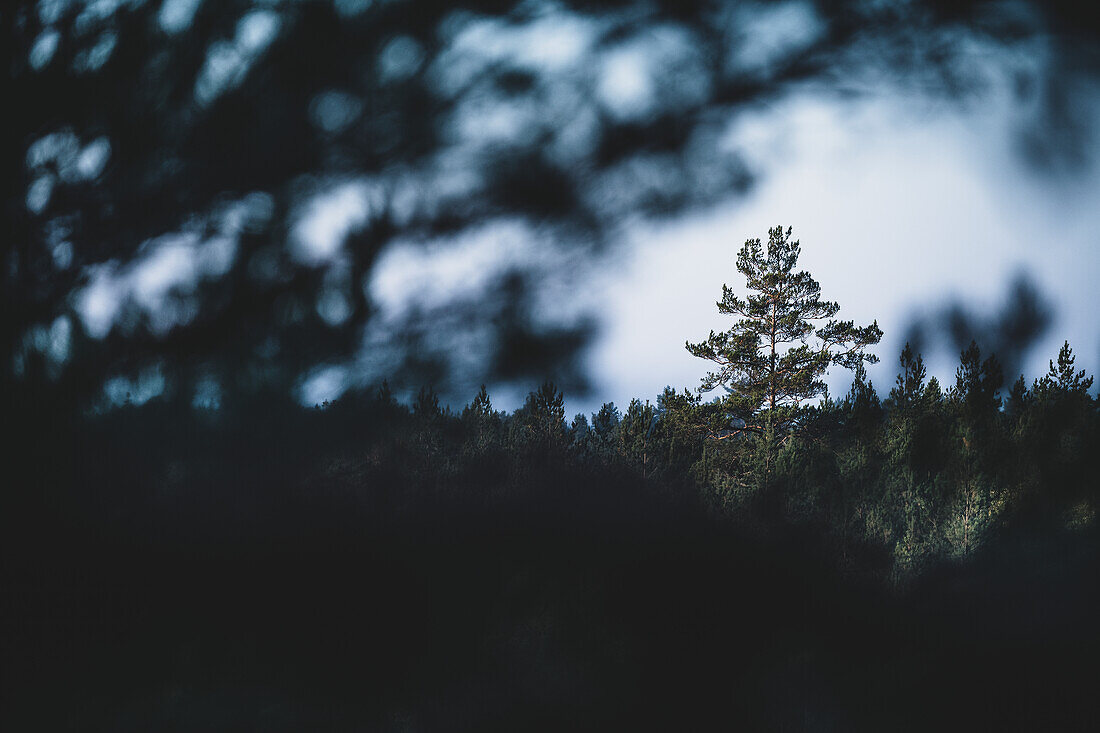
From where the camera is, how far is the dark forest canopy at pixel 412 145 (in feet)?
6.26

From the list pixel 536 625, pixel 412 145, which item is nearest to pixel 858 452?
pixel 536 625

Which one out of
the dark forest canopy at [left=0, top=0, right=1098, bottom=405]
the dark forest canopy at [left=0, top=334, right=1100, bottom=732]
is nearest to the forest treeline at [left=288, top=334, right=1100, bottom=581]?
the dark forest canopy at [left=0, top=334, right=1100, bottom=732]

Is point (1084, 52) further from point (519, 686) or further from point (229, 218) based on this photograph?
point (229, 218)

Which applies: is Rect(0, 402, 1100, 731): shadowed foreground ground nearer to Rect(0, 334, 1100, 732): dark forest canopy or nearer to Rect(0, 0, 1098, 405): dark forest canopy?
Rect(0, 334, 1100, 732): dark forest canopy

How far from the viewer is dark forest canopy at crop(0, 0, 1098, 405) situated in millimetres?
1909

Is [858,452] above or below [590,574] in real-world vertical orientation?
above

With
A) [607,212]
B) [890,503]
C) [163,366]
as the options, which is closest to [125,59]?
[163,366]

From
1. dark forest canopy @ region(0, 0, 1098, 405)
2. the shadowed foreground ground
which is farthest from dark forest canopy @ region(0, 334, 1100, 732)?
dark forest canopy @ region(0, 0, 1098, 405)

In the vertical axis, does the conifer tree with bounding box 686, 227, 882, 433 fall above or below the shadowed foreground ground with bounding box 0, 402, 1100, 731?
above

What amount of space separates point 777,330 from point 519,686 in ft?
3.09

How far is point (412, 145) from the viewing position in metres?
2.00

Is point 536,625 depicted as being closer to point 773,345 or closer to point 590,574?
point 590,574

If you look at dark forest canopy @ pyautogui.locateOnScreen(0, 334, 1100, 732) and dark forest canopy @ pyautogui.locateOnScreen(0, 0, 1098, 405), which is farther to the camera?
dark forest canopy @ pyautogui.locateOnScreen(0, 0, 1098, 405)

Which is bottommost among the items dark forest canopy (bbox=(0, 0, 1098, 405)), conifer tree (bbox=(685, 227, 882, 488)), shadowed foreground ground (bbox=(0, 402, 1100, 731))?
shadowed foreground ground (bbox=(0, 402, 1100, 731))
